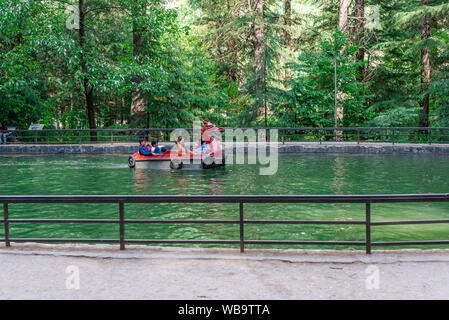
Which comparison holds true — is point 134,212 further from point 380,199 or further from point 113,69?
point 113,69

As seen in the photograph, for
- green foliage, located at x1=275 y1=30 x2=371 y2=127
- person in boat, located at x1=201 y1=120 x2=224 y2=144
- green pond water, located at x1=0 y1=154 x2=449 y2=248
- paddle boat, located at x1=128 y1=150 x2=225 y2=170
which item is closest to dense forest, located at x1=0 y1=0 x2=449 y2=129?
green foliage, located at x1=275 y1=30 x2=371 y2=127

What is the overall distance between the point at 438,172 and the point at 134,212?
1348 cm

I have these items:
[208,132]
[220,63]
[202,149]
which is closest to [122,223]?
[202,149]

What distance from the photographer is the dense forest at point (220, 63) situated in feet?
112

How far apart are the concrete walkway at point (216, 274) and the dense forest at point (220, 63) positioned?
1067 inches

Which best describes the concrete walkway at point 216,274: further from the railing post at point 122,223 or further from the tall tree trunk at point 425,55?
the tall tree trunk at point 425,55

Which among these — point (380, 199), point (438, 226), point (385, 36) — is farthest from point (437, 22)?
point (380, 199)

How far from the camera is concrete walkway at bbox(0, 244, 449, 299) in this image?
17.8 ft

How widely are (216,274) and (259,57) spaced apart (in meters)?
36.9

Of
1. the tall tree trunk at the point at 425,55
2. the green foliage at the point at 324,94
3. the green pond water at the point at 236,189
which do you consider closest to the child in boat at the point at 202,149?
the green pond water at the point at 236,189

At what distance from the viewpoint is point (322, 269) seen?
248 inches

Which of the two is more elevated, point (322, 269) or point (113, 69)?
point (113, 69)

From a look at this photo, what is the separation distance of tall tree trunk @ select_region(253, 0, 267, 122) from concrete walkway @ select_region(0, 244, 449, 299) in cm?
3368

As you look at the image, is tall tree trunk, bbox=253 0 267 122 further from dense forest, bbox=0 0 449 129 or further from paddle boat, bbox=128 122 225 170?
paddle boat, bbox=128 122 225 170
